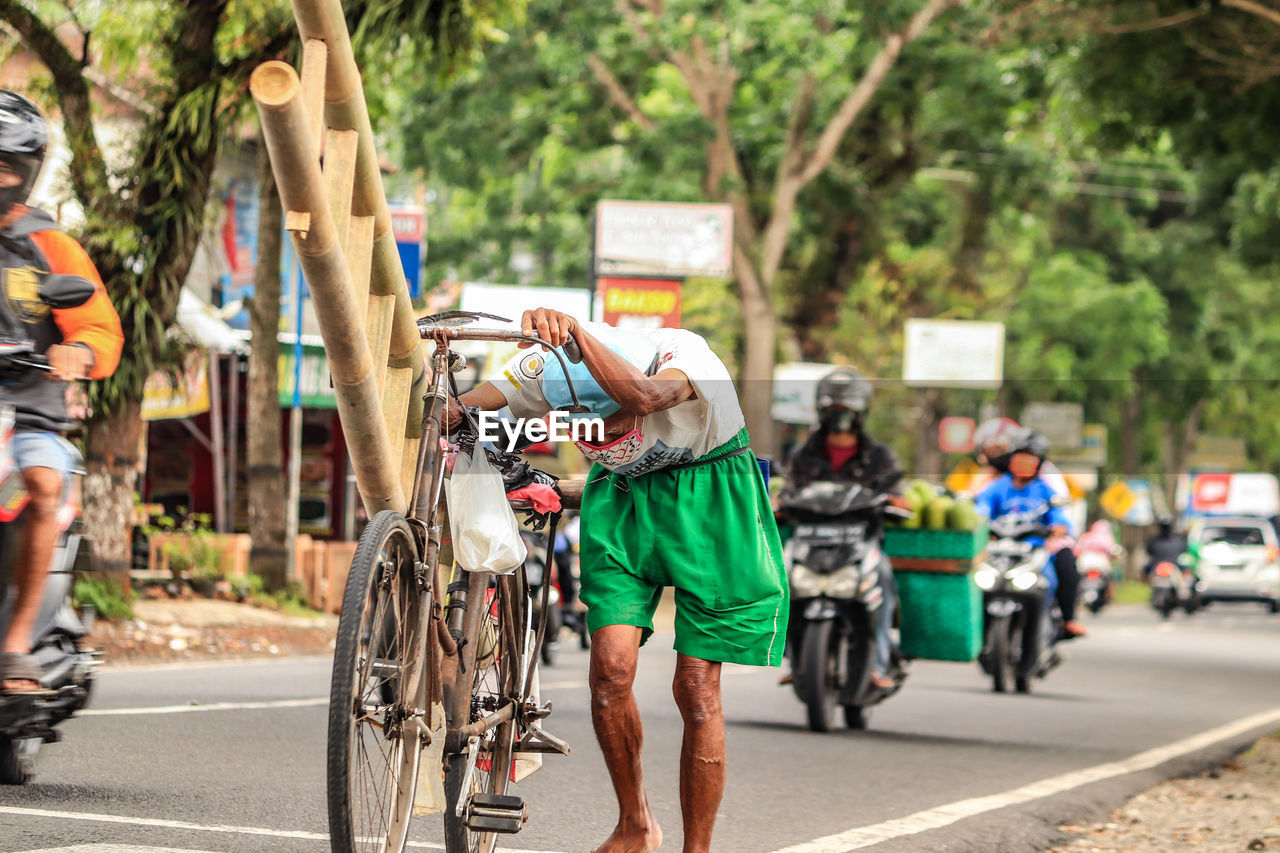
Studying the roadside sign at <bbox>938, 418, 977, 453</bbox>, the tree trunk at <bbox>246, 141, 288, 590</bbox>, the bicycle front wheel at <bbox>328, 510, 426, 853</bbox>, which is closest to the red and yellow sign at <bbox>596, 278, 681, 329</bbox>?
the tree trunk at <bbox>246, 141, 288, 590</bbox>

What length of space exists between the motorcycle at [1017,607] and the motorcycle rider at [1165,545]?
65.4 ft

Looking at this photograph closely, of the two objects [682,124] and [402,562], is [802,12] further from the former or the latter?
[402,562]

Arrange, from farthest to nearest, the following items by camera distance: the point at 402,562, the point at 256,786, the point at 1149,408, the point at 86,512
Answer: the point at 1149,408 < the point at 86,512 < the point at 256,786 < the point at 402,562

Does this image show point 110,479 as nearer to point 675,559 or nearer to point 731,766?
point 731,766

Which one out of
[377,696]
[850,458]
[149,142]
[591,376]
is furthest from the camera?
[149,142]

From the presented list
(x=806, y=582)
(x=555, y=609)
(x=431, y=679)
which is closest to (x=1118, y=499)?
(x=555, y=609)

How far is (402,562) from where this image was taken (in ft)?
12.9

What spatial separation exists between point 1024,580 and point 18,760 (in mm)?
8717

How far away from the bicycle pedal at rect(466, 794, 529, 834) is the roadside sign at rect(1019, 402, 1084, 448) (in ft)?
92.1

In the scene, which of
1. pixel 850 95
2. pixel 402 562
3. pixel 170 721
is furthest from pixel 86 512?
pixel 850 95

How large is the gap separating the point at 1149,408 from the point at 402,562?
38849mm

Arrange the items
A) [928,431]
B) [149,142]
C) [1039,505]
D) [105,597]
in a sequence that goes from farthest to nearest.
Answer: [928,431], [1039,505], [105,597], [149,142]

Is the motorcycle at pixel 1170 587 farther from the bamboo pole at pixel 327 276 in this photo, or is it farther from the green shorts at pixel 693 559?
the bamboo pole at pixel 327 276

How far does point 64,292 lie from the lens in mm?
4754
